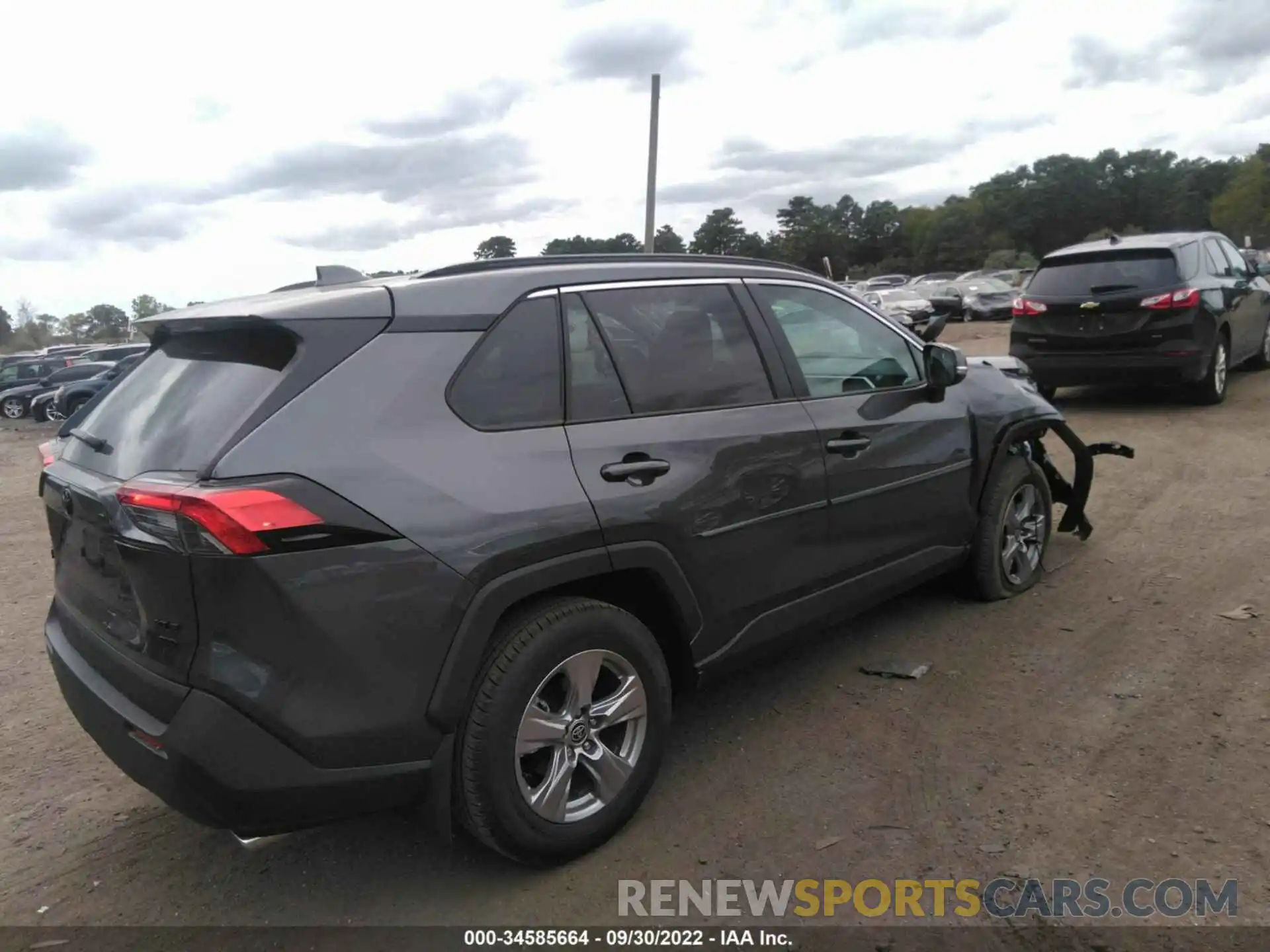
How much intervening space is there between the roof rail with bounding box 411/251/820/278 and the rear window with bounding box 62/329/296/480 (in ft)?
2.04

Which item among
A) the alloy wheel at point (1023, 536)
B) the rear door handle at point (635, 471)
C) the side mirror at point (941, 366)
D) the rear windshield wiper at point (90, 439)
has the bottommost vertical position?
the alloy wheel at point (1023, 536)

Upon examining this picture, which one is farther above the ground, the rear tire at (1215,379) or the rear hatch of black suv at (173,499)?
the rear hatch of black suv at (173,499)

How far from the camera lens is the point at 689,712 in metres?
3.99

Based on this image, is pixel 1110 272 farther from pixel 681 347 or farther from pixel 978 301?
pixel 978 301

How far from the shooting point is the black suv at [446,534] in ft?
7.78

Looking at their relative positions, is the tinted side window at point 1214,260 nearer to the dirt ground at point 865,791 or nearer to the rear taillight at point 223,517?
the dirt ground at point 865,791

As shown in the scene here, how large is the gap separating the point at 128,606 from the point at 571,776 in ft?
4.37

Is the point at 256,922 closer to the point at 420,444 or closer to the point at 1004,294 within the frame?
the point at 420,444

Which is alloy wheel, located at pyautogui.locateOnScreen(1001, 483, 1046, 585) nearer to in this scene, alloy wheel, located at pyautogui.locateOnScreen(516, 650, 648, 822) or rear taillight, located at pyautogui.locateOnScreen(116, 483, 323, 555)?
alloy wheel, located at pyautogui.locateOnScreen(516, 650, 648, 822)

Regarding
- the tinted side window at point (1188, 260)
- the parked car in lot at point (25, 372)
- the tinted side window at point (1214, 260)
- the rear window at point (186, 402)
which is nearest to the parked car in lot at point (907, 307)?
the tinted side window at point (1214, 260)

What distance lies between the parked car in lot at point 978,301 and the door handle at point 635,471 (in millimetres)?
27502

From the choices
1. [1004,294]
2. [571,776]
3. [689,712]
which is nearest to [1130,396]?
[689,712]

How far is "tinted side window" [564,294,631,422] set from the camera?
3.02 m

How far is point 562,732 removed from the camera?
285cm
